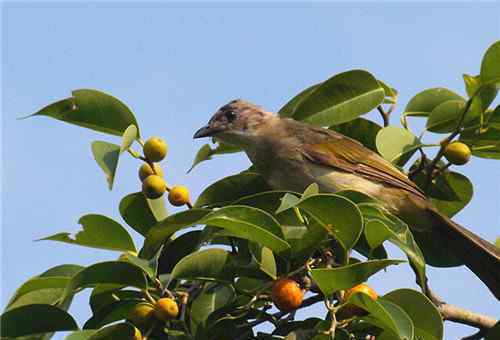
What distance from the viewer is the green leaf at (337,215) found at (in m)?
3.34

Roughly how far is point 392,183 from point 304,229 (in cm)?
245

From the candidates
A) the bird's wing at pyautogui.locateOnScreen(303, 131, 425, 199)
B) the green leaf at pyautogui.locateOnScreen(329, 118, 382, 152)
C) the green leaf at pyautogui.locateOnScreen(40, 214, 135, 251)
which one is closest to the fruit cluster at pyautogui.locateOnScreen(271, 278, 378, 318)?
the green leaf at pyautogui.locateOnScreen(40, 214, 135, 251)

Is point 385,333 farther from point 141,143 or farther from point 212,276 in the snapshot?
point 141,143

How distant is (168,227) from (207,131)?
2.77 meters

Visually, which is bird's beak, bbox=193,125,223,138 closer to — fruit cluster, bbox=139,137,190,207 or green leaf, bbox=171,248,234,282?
fruit cluster, bbox=139,137,190,207

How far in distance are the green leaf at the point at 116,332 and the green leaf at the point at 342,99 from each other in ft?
6.13

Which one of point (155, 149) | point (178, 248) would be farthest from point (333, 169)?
point (178, 248)

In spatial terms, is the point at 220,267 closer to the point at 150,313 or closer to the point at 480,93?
the point at 150,313

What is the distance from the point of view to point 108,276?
11.4ft

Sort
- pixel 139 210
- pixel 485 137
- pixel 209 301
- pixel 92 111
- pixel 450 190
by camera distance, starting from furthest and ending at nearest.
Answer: pixel 450 190, pixel 485 137, pixel 92 111, pixel 139 210, pixel 209 301

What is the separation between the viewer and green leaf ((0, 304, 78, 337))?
11.5 ft

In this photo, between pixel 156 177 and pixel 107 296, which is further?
pixel 156 177

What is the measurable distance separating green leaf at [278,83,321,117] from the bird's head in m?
1.35

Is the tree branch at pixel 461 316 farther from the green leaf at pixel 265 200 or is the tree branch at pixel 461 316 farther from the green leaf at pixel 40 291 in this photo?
the green leaf at pixel 40 291
